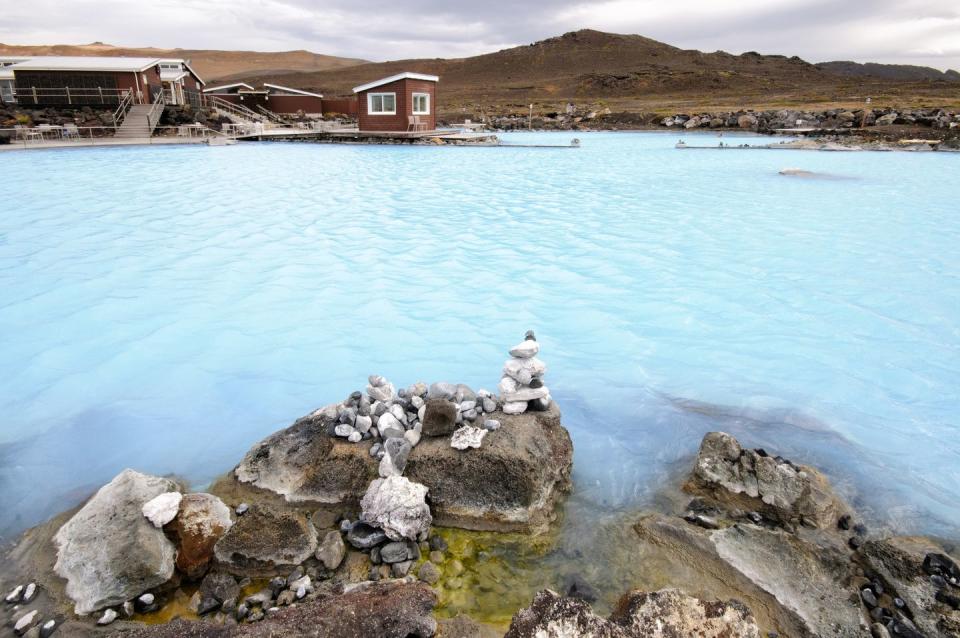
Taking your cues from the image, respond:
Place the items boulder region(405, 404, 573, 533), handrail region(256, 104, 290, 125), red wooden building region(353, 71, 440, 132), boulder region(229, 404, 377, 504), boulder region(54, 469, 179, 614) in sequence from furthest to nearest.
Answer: handrail region(256, 104, 290, 125), red wooden building region(353, 71, 440, 132), boulder region(229, 404, 377, 504), boulder region(405, 404, 573, 533), boulder region(54, 469, 179, 614)

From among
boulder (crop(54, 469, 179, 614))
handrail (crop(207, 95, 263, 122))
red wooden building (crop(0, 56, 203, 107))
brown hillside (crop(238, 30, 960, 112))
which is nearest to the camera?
boulder (crop(54, 469, 179, 614))

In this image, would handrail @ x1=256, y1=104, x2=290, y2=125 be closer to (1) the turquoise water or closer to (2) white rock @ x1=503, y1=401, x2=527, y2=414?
(1) the turquoise water

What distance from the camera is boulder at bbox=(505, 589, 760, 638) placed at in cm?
269

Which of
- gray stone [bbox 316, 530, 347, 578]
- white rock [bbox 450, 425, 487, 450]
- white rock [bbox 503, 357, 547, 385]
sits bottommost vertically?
gray stone [bbox 316, 530, 347, 578]

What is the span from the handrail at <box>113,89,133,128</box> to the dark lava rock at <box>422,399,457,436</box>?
35.2 meters

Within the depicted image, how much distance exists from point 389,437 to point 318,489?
0.63 m

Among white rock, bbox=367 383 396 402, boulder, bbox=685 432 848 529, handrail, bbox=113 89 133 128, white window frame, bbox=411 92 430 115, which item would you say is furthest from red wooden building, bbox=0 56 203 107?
boulder, bbox=685 432 848 529

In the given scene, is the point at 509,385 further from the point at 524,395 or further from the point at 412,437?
the point at 412,437

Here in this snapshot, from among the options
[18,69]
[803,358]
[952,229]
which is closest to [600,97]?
[18,69]

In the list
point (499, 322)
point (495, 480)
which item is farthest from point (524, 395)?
point (499, 322)

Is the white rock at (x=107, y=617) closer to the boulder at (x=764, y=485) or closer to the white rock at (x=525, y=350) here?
the white rock at (x=525, y=350)

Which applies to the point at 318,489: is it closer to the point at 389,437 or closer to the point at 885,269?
the point at 389,437

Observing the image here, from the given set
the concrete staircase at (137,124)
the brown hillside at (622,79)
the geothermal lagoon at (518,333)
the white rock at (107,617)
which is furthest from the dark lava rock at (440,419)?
the brown hillside at (622,79)

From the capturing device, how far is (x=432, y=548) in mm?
3734
